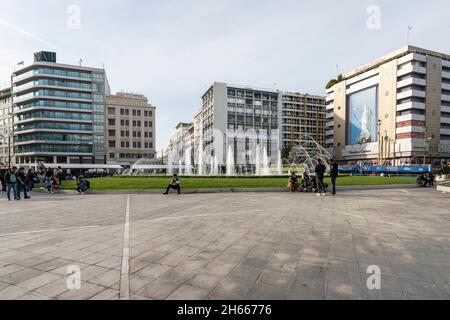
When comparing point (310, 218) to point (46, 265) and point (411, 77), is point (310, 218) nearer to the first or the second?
point (46, 265)

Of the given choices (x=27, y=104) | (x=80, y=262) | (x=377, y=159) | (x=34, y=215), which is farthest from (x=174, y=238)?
(x=27, y=104)

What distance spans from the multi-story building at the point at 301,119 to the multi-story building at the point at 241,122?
23.3 ft

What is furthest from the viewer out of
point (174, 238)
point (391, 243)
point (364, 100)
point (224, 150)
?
point (224, 150)

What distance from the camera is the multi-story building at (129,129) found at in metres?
70.5

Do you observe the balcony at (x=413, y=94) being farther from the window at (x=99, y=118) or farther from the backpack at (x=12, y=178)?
the window at (x=99, y=118)

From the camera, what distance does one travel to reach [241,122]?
268 ft

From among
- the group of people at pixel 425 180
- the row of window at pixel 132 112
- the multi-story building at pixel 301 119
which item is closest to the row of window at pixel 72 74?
the row of window at pixel 132 112

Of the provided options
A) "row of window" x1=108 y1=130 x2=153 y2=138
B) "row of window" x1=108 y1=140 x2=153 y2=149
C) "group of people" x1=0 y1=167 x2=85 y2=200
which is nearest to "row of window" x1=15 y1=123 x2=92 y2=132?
"row of window" x1=108 y1=130 x2=153 y2=138

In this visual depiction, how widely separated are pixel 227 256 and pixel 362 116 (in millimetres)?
83835

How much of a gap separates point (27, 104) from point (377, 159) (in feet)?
320

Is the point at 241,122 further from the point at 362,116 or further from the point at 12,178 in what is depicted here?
the point at 12,178

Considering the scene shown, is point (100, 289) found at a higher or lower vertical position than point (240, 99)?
lower

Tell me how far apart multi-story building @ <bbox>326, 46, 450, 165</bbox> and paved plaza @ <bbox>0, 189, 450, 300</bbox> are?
214 ft
